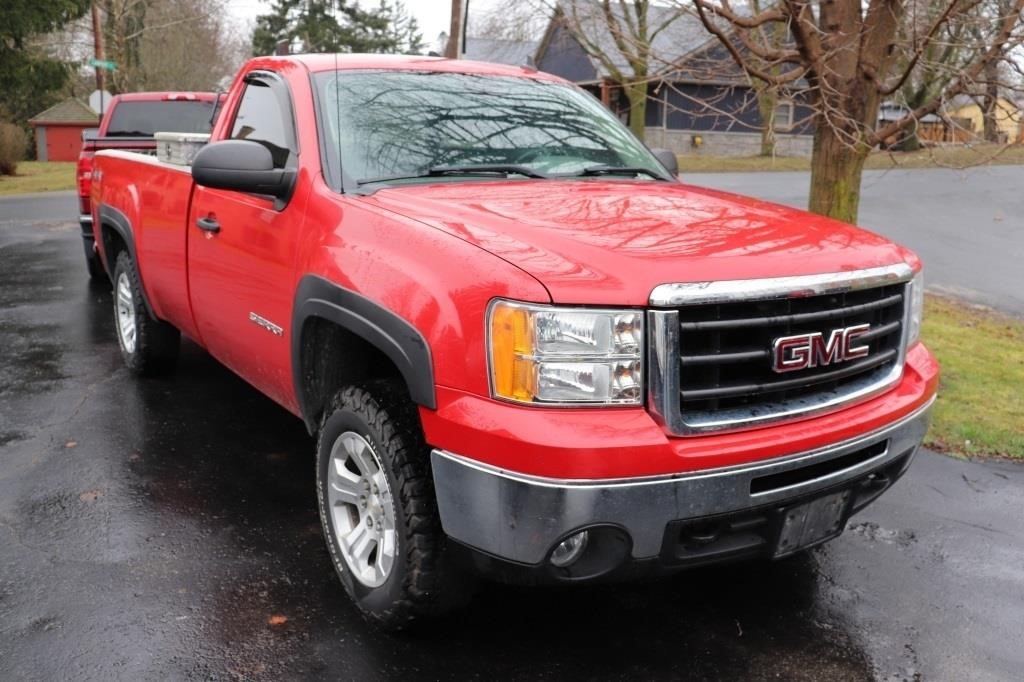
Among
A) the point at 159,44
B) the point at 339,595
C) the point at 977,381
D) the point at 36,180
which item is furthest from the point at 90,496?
the point at 159,44

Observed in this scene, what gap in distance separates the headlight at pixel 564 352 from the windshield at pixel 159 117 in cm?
897

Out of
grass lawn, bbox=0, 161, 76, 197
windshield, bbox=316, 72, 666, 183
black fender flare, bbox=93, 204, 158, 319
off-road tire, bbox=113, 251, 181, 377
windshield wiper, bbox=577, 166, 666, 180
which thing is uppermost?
windshield, bbox=316, 72, 666, 183

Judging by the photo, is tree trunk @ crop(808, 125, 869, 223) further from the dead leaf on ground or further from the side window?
the dead leaf on ground

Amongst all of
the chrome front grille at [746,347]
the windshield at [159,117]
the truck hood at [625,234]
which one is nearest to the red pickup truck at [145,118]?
the windshield at [159,117]

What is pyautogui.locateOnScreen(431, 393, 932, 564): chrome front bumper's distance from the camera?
8.27 feet

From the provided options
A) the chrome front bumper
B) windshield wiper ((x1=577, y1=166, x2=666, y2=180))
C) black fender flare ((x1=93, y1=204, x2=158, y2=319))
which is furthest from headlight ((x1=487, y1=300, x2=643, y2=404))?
black fender flare ((x1=93, y1=204, x2=158, y2=319))

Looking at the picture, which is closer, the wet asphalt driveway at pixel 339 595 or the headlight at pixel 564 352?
the headlight at pixel 564 352

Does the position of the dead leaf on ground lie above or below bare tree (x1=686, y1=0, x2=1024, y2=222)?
below

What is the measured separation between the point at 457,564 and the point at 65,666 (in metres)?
1.27

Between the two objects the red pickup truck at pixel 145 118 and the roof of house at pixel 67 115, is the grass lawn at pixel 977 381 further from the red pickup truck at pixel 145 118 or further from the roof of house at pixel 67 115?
the roof of house at pixel 67 115

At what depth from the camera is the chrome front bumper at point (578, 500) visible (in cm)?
252

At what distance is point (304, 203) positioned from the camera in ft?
11.9

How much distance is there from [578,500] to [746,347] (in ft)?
2.28

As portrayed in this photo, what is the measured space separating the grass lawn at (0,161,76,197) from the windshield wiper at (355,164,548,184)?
22.1 metres
